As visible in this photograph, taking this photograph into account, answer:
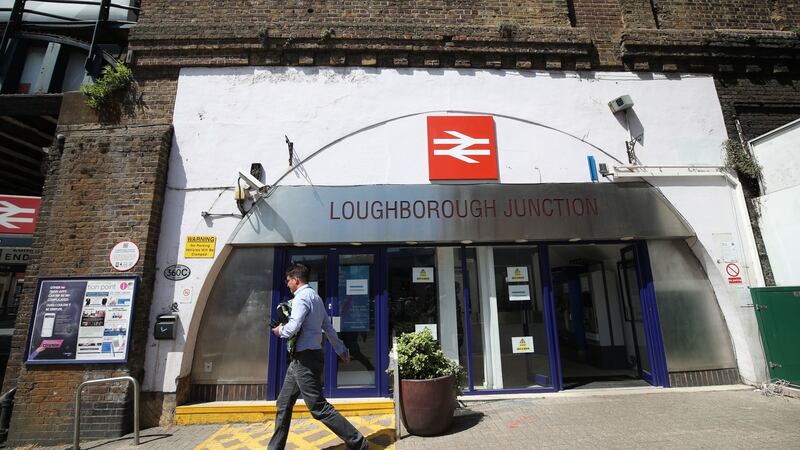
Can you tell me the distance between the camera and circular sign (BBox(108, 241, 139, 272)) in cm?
563

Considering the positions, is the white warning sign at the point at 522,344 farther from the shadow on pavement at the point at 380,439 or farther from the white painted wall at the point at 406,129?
the white painted wall at the point at 406,129

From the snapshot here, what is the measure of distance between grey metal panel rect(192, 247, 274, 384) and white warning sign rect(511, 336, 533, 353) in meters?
4.02

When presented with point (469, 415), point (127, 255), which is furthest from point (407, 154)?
point (127, 255)

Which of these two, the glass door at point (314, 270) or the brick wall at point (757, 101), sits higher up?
the brick wall at point (757, 101)

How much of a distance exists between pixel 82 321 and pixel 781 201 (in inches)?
438

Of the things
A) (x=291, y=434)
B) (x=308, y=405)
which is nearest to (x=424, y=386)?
(x=308, y=405)

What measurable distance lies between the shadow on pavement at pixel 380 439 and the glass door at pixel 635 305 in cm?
467

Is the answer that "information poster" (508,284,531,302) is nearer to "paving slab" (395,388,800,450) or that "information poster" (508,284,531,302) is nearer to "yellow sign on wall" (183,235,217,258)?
"paving slab" (395,388,800,450)

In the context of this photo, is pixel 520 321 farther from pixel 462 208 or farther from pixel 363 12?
pixel 363 12

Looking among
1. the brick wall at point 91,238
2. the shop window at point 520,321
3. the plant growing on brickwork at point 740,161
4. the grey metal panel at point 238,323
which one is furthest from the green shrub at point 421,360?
the plant growing on brickwork at point 740,161

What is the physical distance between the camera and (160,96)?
257 inches

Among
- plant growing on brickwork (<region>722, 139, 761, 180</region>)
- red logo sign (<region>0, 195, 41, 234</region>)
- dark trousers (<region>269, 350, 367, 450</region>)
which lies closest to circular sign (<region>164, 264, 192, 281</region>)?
dark trousers (<region>269, 350, 367, 450</region>)

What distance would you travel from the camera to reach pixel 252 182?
5.98 m

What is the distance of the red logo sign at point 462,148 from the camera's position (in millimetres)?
6395
